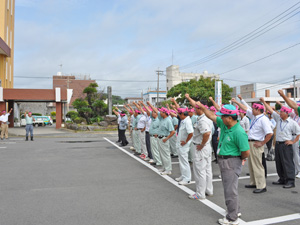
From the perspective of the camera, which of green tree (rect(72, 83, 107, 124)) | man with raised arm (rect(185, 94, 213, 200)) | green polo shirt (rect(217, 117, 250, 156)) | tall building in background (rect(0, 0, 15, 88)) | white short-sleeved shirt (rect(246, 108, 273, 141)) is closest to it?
green polo shirt (rect(217, 117, 250, 156))

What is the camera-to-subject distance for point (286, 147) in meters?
6.22

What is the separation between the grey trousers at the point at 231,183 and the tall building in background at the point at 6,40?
92.2ft

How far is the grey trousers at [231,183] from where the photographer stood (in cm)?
407

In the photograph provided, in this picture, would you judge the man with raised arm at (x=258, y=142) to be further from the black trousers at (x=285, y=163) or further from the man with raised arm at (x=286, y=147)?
the black trousers at (x=285, y=163)

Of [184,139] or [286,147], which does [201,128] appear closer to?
[184,139]

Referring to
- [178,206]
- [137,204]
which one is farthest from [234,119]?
[137,204]

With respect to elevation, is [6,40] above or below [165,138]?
above

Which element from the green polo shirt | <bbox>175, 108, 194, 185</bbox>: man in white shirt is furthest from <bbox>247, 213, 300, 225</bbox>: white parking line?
<bbox>175, 108, 194, 185</bbox>: man in white shirt

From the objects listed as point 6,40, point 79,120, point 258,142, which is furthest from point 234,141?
point 6,40

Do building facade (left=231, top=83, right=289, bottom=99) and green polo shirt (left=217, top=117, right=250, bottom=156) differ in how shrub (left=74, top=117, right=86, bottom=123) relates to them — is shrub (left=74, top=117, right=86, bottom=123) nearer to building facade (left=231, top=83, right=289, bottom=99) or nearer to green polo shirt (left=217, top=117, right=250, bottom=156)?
green polo shirt (left=217, top=117, right=250, bottom=156)

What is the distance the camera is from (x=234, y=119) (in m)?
4.13

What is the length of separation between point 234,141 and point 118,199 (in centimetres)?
255

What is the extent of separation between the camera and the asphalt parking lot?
431 centimetres

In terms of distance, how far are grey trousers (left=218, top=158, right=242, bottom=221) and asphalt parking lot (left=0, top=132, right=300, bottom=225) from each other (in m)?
0.32
